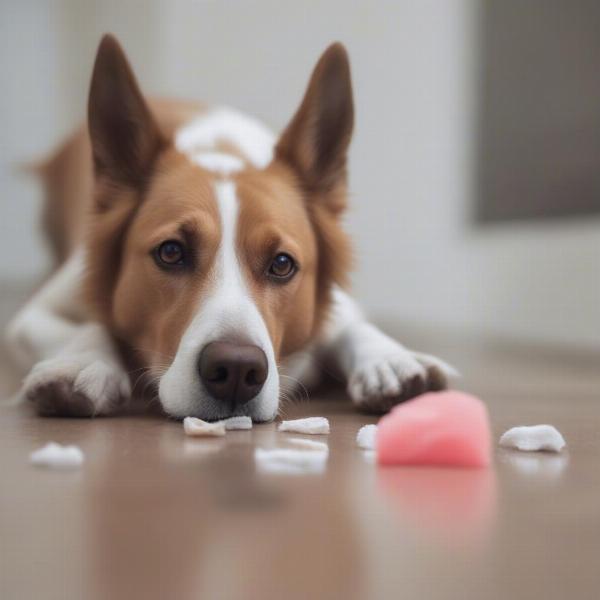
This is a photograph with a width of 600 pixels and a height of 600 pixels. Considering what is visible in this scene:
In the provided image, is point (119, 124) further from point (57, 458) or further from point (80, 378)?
point (57, 458)

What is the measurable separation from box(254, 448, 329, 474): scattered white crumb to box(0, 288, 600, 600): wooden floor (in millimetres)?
23

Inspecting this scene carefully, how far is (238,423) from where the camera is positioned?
5.42 feet

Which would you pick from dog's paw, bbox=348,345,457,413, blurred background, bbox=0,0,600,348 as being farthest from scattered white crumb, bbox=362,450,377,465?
blurred background, bbox=0,0,600,348

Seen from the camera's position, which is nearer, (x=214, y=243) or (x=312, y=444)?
(x=312, y=444)

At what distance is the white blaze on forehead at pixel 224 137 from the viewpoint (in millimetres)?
2266

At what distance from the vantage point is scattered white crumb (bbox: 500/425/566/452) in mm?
1561

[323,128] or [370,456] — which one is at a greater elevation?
[323,128]

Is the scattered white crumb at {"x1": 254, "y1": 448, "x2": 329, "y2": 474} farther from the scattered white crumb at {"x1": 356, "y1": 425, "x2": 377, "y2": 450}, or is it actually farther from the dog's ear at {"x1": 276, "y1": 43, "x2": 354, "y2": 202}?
the dog's ear at {"x1": 276, "y1": 43, "x2": 354, "y2": 202}

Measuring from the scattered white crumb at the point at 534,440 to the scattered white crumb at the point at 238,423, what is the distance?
49cm

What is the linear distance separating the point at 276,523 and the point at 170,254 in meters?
0.93

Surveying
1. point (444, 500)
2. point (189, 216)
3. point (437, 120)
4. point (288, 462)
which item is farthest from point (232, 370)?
point (437, 120)

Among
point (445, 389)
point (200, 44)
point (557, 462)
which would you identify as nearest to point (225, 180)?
point (445, 389)

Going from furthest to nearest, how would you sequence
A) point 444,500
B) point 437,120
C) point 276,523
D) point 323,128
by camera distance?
point 437,120 < point 323,128 < point 444,500 < point 276,523

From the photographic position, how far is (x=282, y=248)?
75.2 inches
